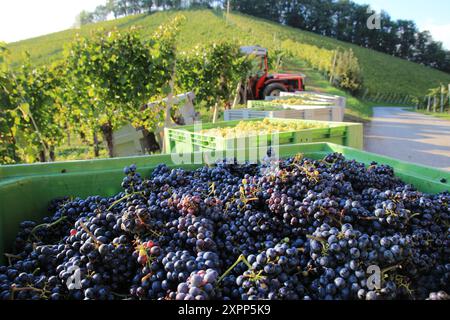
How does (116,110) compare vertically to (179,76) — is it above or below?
below

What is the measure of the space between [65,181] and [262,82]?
14.0 metres

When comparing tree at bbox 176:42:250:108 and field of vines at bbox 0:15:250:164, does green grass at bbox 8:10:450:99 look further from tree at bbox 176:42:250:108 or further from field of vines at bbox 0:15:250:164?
field of vines at bbox 0:15:250:164

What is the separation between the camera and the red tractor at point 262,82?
1483 cm

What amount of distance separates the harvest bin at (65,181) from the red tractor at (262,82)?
12.7m

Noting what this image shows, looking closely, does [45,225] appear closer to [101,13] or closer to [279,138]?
[279,138]

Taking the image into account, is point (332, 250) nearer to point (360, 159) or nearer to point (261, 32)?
point (360, 159)

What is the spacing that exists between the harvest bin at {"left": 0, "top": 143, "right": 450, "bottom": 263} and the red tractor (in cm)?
1266

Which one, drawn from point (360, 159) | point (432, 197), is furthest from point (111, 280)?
point (360, 159)

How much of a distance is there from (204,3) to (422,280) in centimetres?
6758

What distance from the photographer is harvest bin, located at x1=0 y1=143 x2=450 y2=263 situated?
1.66m

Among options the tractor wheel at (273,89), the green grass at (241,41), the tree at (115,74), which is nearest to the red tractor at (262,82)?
the tractor wheel at (273,89)

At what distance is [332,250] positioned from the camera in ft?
3.87

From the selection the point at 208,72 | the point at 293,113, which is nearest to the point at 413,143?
the point at 293,113

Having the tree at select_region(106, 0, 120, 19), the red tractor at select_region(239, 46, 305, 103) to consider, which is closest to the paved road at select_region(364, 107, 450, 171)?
the red tractor at select_region(239, 46, 305, 103)
